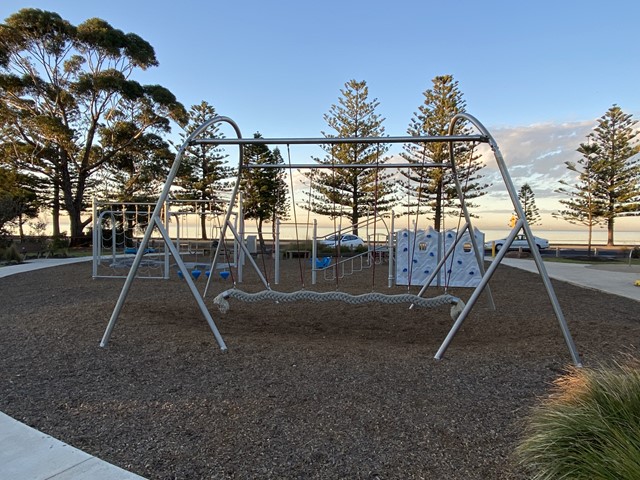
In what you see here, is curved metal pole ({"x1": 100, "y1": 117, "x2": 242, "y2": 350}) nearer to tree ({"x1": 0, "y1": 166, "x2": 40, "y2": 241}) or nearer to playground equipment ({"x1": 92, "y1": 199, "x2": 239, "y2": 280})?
playground equipment ({"x1": 92, "y1": 199, "x2": 239, "y2": 280})

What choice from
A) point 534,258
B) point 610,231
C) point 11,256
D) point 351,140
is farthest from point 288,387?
point 610,231

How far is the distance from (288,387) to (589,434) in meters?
1.90

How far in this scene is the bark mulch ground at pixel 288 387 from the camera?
2371 millimetres

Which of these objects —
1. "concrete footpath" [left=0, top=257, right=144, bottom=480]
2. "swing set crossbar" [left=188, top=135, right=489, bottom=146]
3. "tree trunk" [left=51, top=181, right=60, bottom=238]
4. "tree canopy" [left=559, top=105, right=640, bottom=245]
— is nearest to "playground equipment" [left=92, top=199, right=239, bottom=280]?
"swing set crossbar" [left=188, top=135, right=489, bottom=146]

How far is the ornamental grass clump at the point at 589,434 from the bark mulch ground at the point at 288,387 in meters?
0.17

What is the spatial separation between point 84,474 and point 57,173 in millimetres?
29918

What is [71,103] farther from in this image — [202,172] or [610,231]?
[610,231]

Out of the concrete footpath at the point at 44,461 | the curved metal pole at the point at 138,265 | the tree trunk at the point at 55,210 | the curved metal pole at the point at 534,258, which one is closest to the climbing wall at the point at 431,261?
the curved metal pole at the point at 534,258

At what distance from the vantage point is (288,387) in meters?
3.31

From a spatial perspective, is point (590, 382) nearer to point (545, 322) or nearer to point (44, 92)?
point (545, 322)

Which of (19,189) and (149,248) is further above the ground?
(19,189)

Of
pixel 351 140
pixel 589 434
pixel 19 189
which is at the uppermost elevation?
pixel 19 189

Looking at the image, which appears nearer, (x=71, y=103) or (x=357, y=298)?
(x=357, y=298)

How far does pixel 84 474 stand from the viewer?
7.13ft
